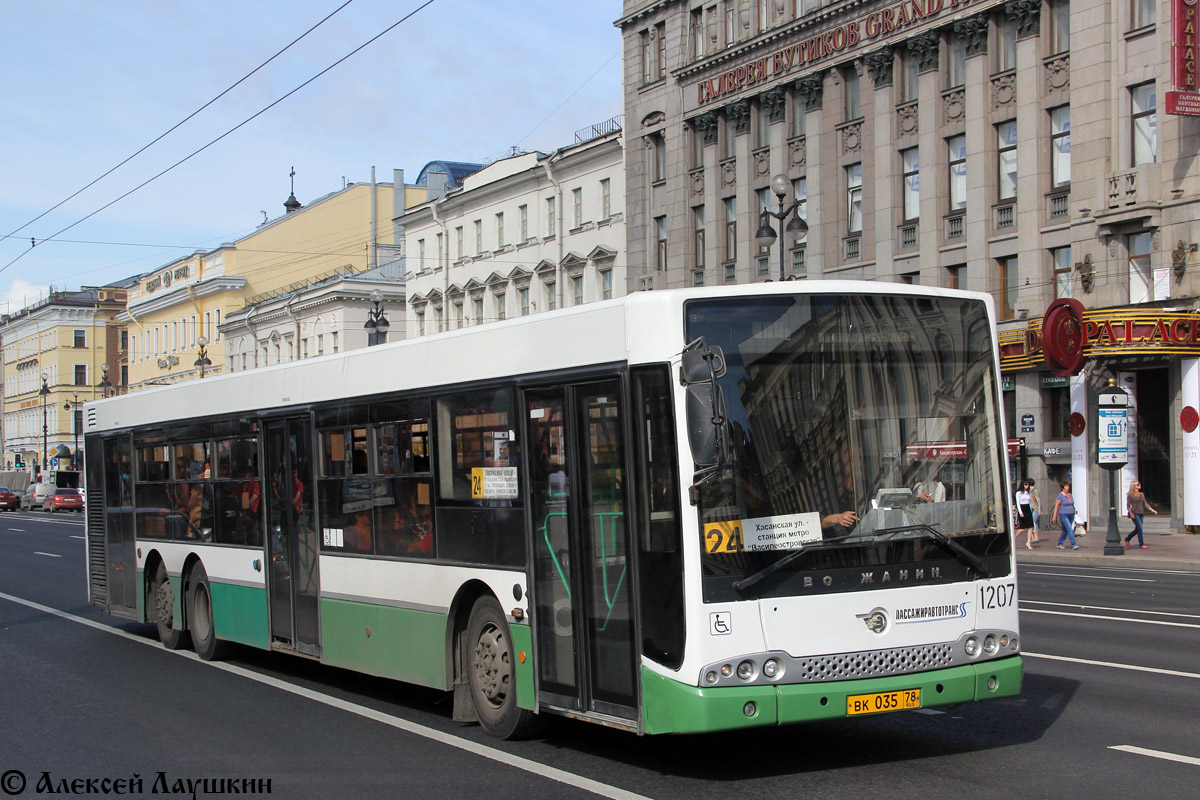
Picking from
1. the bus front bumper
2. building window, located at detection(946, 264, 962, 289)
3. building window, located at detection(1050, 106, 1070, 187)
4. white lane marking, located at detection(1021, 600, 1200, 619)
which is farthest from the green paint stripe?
building window, located at detection(946, 264, 962, 289)

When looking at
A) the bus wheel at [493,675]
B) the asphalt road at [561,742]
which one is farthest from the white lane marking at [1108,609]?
the bus wheel at [493,675]

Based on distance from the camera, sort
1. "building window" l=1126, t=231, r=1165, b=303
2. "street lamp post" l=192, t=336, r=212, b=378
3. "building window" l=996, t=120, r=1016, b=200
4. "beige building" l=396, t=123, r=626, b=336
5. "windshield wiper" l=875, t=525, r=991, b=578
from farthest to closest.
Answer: "street lamp post" l=192, t=336, r=212, b=378 → "beige building" l=396, t=123, r=626, b=336 → "building window" l=996, t=120, r=1016, b=200 → "building window" l=1126, t=231, r=1165, b=303 → "windshield wiper" l=875, t=525, r=991, b=578

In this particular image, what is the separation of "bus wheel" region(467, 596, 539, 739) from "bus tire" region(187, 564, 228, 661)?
5131mm

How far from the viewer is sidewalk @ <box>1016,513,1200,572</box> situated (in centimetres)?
2630

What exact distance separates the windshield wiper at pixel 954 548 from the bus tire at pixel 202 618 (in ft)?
26.8

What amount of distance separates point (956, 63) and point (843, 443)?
3292 cm

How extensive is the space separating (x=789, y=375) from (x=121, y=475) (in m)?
10.6

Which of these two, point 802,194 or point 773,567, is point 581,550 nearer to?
point 773,567

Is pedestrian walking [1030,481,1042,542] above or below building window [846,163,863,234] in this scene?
below

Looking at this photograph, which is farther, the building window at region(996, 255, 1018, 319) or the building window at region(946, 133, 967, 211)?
the building window at region(946, 133, 967, 211)

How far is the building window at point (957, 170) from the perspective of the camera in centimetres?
Answer: 3797

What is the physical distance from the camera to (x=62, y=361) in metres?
118

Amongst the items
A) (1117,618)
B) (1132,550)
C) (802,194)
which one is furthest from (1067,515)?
(802,194)

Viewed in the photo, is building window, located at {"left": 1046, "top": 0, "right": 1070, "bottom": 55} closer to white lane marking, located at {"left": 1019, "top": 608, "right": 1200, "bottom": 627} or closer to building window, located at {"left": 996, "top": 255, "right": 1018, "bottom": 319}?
building window, located at {"left": 996, "top": 255, "right": 1018, "bottom": 319}
